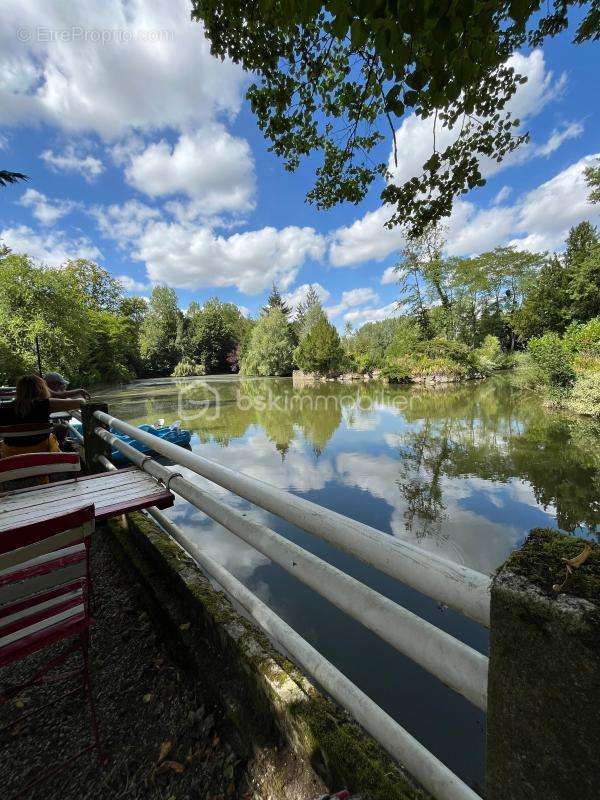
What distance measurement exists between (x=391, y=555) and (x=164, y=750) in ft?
5.22

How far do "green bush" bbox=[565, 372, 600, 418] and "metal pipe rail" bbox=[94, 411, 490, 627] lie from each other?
15061 millimetres

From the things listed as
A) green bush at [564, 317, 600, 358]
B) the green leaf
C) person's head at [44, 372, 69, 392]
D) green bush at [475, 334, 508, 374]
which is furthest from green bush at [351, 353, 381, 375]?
the green leaf

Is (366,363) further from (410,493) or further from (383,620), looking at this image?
(383,620)

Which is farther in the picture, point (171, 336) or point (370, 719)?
point (171, 336)

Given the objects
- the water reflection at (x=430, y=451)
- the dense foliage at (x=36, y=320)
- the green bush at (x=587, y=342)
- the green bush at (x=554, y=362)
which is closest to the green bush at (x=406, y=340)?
the water reflection at (x=430, y=451)

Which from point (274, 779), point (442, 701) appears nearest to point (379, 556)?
point (274, 779)

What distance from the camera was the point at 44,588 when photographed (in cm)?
150

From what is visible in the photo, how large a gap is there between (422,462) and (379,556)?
9112 mm

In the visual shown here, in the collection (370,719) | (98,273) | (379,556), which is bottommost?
(370,719)

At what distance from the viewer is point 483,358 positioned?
29656 mm

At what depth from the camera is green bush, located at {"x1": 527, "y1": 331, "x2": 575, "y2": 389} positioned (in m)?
15.1

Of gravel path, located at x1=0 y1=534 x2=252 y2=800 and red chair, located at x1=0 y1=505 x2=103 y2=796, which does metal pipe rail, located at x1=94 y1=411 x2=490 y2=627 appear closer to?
red chair, located at x1=0 y1=505 x2=103 y2=796

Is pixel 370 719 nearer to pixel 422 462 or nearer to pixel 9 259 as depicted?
pixel 422 462

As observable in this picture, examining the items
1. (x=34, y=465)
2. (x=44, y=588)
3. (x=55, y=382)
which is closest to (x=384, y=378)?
(x=55, y=382)
